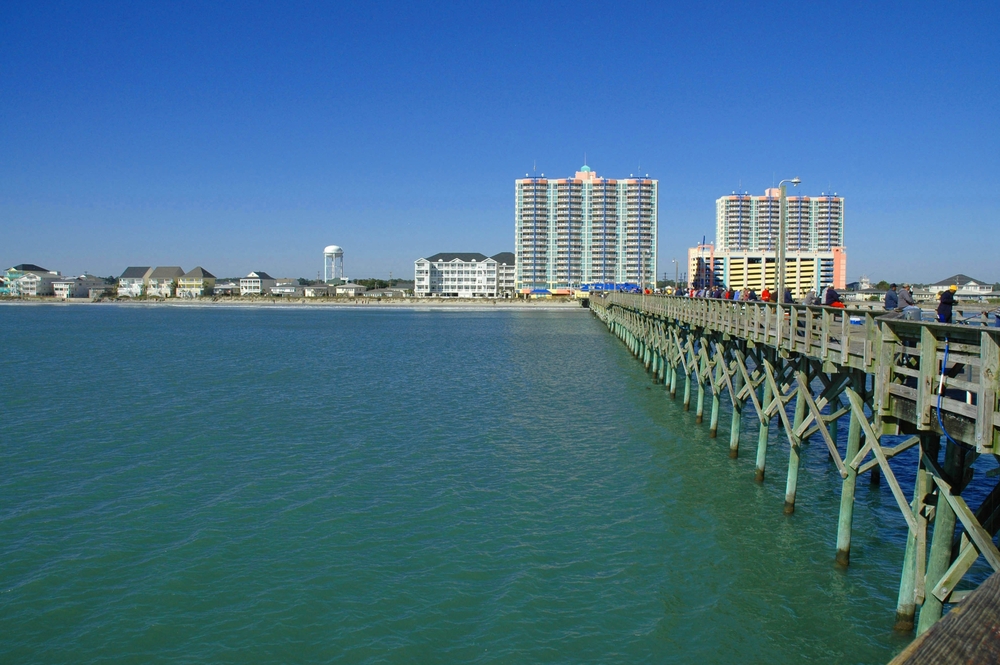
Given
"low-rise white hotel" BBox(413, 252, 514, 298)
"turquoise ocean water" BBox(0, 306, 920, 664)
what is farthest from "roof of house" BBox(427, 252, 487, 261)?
"turquoise ocean water" BBox(0, 306, 920, 664)

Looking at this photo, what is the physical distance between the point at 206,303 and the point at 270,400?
173817 millimetres

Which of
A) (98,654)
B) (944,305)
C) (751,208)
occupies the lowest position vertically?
(98,654)

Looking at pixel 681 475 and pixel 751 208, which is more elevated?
pixel 751 208

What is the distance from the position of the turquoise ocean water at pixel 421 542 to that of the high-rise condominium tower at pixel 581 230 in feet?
511

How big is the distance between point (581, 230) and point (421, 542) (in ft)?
559

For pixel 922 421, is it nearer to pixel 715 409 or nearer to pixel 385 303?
pixel 715 409

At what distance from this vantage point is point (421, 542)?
12500mm

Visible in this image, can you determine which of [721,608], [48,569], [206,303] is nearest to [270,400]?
[48,569]

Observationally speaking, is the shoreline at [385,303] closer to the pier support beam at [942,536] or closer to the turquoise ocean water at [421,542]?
the turquoise ocean water at [421,542]

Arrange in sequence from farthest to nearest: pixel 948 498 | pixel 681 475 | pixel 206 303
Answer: pixel 206 303, pixel 681 475, pixel 948 498

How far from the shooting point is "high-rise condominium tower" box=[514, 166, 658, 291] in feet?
581

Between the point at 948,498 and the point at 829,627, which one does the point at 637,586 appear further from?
the point at 948,498

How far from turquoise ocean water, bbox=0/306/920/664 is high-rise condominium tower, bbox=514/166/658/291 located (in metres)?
156

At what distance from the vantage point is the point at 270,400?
28.0 metres
